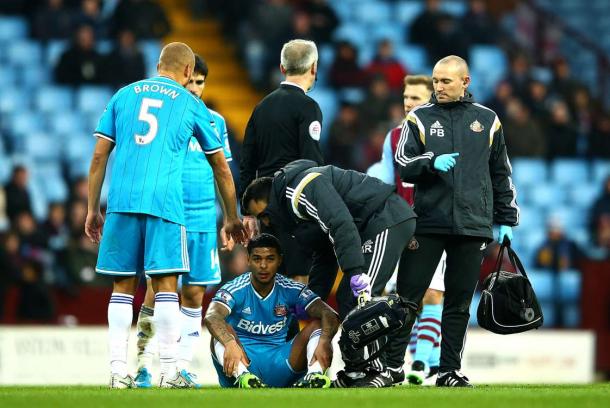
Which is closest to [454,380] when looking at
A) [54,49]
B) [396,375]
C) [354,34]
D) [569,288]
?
[396,375]

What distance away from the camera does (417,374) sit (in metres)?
9.33

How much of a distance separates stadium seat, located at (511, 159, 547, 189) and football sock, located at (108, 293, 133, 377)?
10.9 meters

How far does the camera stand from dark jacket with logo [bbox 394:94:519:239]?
8461mm

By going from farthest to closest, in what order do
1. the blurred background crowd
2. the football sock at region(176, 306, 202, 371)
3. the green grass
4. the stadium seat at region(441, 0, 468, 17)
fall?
the stadium seat at region(441, 0, 468, 17), the blurred background crowd, the football sock at region(176, 306, 202, 371), the green grass

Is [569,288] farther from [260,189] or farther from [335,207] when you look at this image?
[335,207]

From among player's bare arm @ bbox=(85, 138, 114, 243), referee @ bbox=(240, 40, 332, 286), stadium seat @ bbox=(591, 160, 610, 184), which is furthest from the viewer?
stadium seat @ bbox=(591, 160, 610, 184)

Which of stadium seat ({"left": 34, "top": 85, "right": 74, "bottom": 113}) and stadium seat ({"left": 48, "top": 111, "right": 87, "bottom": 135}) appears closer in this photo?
stadium seat ({"left": 48, "top": 111, "right": 87, "bottom": 135})

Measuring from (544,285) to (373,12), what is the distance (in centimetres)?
562

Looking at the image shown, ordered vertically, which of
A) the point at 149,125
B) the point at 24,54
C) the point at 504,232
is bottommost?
the point at 504,232

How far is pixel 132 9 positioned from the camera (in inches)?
710

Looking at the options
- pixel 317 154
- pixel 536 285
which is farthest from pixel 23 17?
pixel 317 154

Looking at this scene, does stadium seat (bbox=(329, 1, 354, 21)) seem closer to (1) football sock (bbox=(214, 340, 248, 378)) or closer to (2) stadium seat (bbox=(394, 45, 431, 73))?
(2) stadium seat (bbox=(394, 45, 431, 73))

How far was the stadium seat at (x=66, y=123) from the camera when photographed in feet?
55.7

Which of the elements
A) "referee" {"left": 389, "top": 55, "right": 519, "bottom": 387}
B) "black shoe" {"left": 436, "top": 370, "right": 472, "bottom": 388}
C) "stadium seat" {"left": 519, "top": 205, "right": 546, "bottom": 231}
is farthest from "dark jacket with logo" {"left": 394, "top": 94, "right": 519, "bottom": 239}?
"stadium seat" {"left": 519, "top": 205, "right": 546, "bottom": 231}
